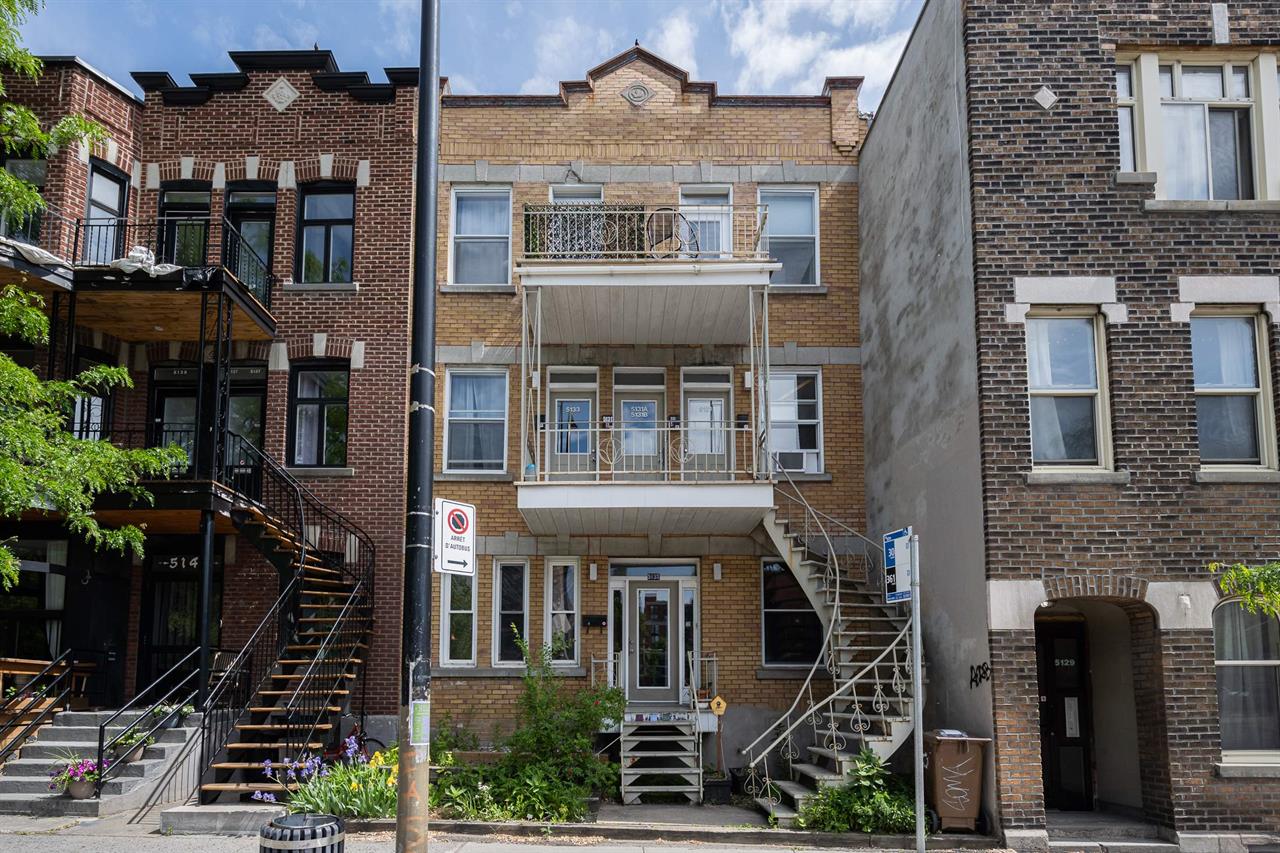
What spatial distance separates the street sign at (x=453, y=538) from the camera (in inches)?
321

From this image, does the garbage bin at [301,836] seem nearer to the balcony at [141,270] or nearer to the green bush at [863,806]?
the green bush at [863,806]

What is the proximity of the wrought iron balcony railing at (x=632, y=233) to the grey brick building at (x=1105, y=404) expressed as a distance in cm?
350

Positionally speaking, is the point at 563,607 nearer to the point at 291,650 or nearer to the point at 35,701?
the point at 291,650

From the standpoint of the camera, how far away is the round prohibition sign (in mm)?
8328

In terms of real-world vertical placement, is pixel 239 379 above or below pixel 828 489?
above

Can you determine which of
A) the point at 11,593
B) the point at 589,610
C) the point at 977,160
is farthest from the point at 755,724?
the point at 11,593

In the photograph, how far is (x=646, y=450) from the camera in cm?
1748

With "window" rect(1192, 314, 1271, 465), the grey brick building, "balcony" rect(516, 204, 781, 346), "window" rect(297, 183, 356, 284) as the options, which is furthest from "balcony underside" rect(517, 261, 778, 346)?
"window" rect(1192, 314, 1271, 465)

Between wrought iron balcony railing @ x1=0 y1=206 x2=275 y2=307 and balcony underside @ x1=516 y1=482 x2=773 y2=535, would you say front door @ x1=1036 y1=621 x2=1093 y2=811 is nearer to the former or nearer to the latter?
balcony underside @ x1=516 y1=482 x2=773 y2=535

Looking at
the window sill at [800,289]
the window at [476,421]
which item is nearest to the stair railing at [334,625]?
the window at [476,421]

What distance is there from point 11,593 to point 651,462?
985 centimetres

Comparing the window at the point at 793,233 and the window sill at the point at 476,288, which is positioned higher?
the window at the point at 793,233

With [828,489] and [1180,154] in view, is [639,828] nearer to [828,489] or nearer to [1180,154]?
[828,489]

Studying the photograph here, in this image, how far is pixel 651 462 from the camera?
57.1 ft
